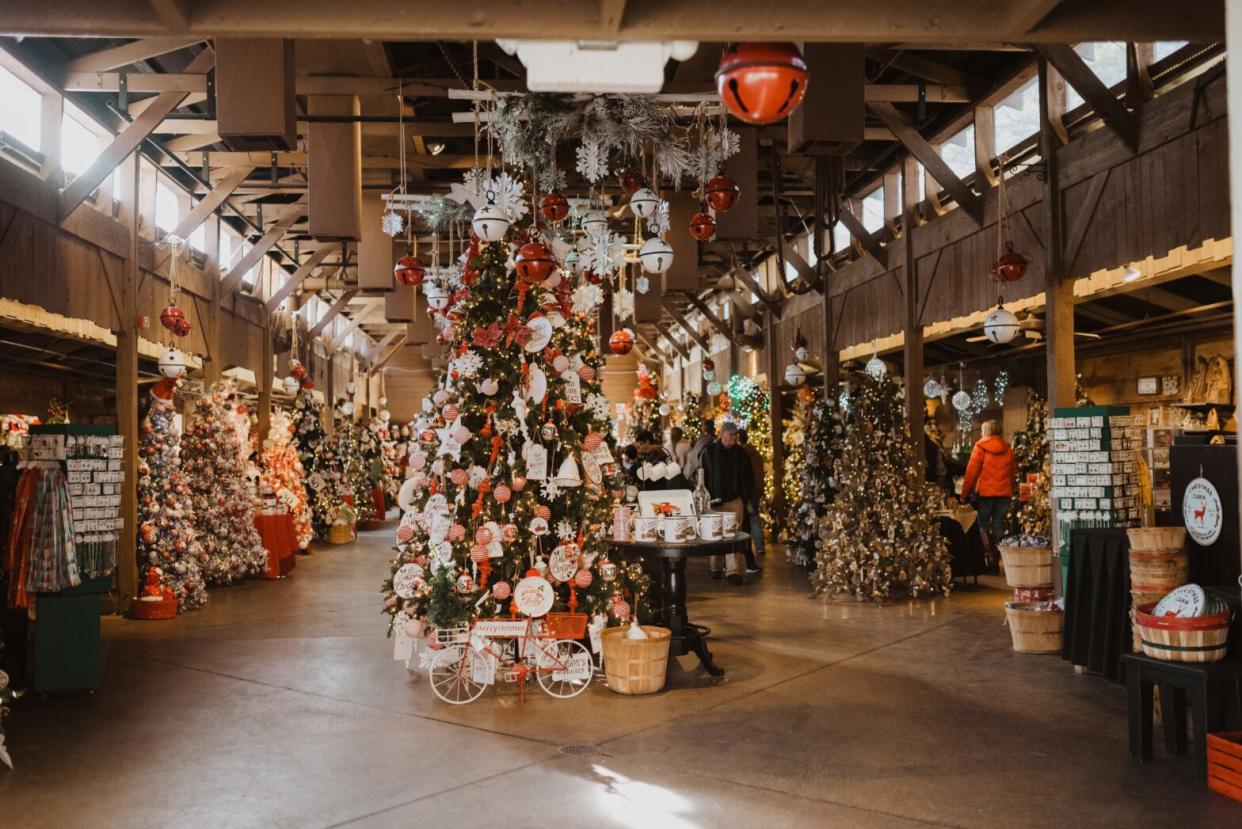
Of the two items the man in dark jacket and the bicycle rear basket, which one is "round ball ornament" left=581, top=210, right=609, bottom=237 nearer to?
the bicycle rear basket

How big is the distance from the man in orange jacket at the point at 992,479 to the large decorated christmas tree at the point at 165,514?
312 inches

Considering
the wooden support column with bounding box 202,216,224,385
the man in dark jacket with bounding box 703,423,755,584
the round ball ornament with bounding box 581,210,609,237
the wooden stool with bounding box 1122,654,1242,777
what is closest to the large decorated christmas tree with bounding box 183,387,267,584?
the wooden support column with bounding box 202,216,224,385

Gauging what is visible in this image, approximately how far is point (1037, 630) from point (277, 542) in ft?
28.4

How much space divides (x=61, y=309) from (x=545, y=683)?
211 inches

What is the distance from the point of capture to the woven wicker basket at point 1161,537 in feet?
16.4

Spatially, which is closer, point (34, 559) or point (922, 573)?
point (34, 559)

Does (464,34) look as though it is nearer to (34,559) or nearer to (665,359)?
(34,559)

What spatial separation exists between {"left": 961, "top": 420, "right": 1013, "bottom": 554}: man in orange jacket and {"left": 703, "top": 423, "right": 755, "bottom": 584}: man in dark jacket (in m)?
2.34

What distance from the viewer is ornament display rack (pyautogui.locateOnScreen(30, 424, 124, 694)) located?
5949 millimetres

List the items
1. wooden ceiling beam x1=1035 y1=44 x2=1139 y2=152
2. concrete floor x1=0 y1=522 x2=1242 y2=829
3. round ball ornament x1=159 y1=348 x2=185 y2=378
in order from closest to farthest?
1. concrete floor x1=0 y1=522 x2=1242 y2=829
2. wooden ceiling beam x1=1035 y1=44 x2=1139 y2=152
3. round ball ornament x1=159 y1=348 x2=185 y2=378

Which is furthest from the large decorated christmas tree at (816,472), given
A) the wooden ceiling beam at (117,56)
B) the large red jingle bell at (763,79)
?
the large red jingle bell at (763,79)

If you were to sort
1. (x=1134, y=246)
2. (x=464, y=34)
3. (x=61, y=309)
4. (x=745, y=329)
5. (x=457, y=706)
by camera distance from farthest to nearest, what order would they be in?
(x=745, y=329) → (x=61, y=309) → (x=1134, y=246) → (x=457, y=706) → (x=464, y=34)

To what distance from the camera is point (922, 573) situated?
9.14 m

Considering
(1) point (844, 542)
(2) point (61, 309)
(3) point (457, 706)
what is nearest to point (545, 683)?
(3) point (457, 706)
